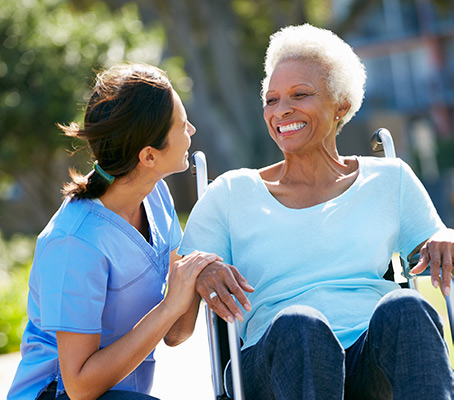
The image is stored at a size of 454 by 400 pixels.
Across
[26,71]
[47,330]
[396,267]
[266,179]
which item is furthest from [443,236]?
[26,71]

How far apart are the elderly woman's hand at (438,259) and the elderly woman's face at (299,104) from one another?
66cm

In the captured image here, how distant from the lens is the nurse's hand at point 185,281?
2373 millimetres

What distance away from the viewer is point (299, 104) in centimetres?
286

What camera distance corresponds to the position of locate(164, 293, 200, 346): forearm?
2617mm

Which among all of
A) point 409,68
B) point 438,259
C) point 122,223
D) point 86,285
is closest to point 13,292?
point 122,223

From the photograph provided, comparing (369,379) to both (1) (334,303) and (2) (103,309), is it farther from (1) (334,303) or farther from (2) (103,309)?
(2) (103,309)

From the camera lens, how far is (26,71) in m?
10.4

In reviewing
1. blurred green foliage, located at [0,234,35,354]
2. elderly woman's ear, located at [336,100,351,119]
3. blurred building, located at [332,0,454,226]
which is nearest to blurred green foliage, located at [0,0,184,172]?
blurred green foliage, located at [0,234,35,354]

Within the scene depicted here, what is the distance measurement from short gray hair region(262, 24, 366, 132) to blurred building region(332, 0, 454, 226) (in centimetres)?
2407

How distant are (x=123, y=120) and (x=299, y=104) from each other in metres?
0.76

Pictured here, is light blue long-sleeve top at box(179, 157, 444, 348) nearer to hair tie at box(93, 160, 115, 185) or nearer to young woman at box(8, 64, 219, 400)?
young woman at box(8, 64, 219, 400)

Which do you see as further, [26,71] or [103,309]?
[26,71]

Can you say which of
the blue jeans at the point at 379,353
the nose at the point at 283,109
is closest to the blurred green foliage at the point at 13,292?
the nose at the point at 283,109

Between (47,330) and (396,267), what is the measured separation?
1.50 meters
